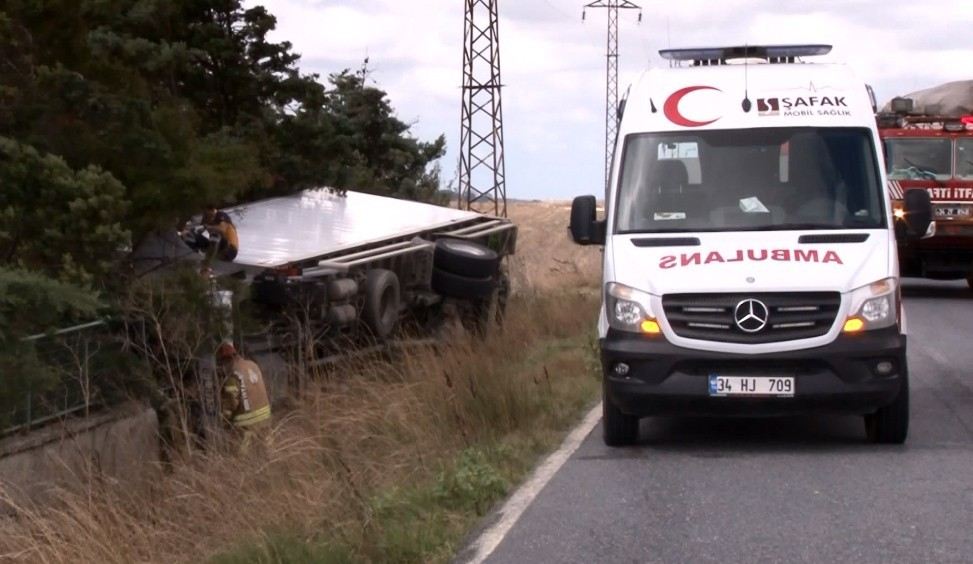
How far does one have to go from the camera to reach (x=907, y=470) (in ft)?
30.0

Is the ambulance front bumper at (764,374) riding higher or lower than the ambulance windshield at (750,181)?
lower

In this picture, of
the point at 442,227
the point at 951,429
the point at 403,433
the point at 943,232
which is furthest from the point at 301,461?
the point at 943,232

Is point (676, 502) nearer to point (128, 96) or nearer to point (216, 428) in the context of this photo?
point (216, 428)

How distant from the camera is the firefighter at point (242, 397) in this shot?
1227cm

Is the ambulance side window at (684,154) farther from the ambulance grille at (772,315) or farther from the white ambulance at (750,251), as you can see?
the ambulance grille at (772,315)

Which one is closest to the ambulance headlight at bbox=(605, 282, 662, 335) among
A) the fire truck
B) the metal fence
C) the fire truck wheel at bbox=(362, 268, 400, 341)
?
the metal fence

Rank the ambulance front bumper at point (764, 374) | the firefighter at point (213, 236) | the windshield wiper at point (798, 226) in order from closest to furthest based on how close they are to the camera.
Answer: the ambulance front bumper at point (764, 374)
the windshield wiper at point (798, 226)
the firefighter at point (213, 236)

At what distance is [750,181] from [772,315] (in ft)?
4.45

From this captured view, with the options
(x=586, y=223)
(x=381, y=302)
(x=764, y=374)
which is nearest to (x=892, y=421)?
(x=764, y=374)

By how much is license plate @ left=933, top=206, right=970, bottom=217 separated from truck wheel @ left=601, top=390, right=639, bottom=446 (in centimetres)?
1504

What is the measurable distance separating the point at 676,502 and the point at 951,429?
134 inches

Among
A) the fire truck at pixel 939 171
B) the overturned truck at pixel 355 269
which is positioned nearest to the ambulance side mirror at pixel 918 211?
the overturned truck at pixel 355 269

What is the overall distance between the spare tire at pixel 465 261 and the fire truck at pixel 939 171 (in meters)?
7.83

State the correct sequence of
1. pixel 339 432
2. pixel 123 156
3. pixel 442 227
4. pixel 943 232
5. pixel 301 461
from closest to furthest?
pixel 301 461 → pixel 339 432 → pixel 123 156 → pixel 442 227 → pixel 943 232
